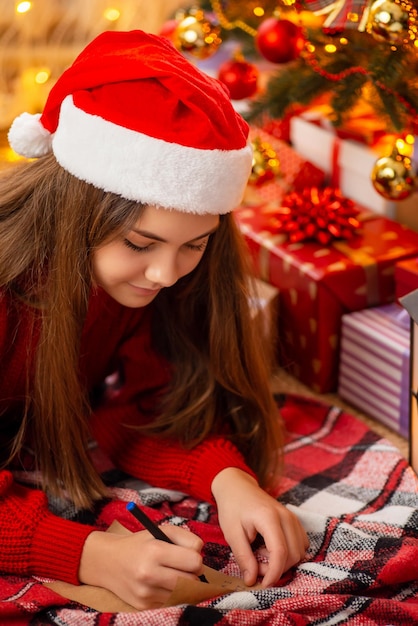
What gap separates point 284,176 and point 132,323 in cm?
53

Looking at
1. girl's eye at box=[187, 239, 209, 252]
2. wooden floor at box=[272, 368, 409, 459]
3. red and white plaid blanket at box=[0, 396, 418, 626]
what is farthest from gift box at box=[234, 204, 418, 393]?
girl's eye at box=[187, 239, 209, 252]

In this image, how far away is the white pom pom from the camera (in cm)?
88

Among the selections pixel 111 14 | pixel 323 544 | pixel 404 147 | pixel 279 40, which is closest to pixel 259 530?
pixel 323 544

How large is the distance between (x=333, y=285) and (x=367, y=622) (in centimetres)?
54

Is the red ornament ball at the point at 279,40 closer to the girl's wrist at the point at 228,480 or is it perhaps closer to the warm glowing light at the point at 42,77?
the girl's wrist at the point at 228,480

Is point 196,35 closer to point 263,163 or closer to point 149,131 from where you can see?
point 263,163

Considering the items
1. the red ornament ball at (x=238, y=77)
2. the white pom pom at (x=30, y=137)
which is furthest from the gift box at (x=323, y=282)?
the white pom pom at (x=30, y=137)

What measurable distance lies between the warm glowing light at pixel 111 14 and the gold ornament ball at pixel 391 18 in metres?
1.20

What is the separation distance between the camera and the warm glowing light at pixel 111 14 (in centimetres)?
208

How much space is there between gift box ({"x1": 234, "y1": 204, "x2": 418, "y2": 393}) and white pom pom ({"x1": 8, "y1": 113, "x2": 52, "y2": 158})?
45 centimetres

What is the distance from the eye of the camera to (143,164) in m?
0.78

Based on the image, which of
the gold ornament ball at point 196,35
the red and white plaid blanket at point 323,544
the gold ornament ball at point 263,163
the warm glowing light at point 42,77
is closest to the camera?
the red and white plaid blanket at point 323,544

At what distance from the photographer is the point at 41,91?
208 centimetres

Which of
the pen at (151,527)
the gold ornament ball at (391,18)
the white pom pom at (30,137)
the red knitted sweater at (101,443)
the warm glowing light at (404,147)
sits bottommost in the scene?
the red knitted sweater at (101,443)
